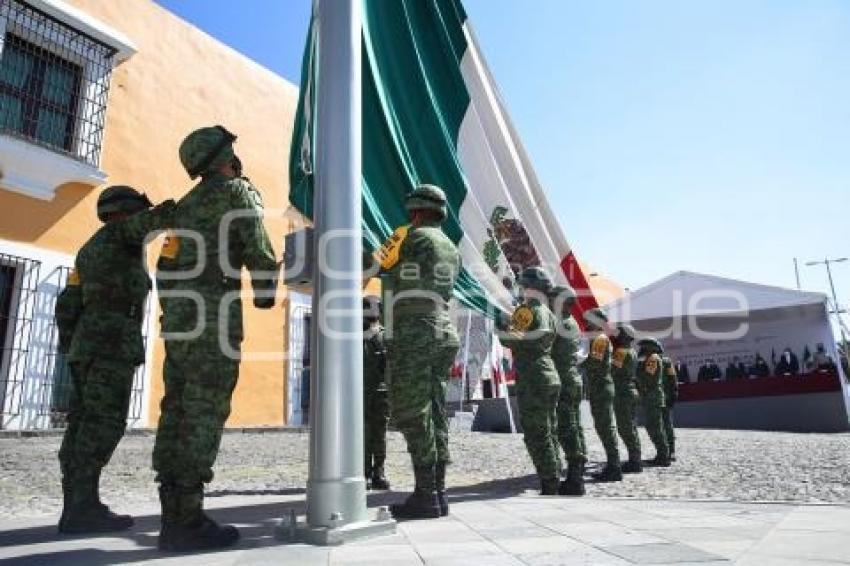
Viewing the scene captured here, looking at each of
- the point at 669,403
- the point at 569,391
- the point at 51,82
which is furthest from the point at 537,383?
the point at 51,82

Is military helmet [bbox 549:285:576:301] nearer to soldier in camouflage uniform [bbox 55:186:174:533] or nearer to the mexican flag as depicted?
the mexican flag

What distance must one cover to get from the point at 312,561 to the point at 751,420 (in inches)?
602

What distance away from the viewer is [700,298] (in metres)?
15.5

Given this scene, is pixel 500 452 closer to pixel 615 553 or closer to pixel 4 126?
pixel 615 553

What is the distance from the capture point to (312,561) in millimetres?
2186

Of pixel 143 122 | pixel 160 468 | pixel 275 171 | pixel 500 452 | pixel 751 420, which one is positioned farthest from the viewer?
pixel 751 420

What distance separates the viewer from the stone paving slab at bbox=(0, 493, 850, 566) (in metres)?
2.22

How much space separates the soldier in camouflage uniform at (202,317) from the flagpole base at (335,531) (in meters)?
0.22

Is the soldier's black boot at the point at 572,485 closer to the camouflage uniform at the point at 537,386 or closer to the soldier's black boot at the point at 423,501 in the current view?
the camouflage uniform at the point at 537,386

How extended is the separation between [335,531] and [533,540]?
0.79 meters

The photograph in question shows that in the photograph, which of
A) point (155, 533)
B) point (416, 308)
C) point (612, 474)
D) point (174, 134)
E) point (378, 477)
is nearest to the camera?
point (155, 533)

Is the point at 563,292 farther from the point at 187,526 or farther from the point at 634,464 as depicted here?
the point at 187,526

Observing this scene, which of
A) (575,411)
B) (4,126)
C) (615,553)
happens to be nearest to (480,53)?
(575,411)

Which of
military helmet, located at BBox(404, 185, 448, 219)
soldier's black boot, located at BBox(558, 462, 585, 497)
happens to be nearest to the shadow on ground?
soldier's black boot, located at BBox(558, 462, 585, 497)
